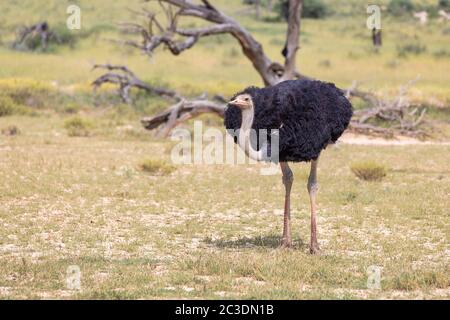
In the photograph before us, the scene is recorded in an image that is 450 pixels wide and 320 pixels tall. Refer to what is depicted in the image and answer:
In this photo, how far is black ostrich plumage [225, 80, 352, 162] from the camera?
32.2ft

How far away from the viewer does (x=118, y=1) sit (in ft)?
176

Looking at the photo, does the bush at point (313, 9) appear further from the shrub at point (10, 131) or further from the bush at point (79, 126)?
the shrub at point (10, 131)

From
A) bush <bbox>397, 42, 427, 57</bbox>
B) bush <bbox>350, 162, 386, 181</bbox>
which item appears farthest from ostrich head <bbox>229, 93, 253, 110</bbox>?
bush <bbox>397, 42, 427, 57</bbox>

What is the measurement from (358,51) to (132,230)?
31.0m

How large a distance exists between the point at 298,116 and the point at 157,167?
7.48 meters

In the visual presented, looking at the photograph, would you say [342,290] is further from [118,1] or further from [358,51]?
[118,1]

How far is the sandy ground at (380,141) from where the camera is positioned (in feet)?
Result: 75.0

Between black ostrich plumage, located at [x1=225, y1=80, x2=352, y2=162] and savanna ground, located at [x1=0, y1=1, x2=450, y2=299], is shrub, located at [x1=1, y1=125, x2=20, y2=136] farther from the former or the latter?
black ostrich plumage, located at [x1=225, y1=80, x2=352, y2=162]

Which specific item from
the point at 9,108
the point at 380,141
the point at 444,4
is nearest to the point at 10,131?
the point at 9,108

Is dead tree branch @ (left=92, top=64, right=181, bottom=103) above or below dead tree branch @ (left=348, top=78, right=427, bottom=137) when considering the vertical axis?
above

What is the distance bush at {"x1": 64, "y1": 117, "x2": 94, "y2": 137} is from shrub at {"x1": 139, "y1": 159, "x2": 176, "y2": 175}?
22.1 feet

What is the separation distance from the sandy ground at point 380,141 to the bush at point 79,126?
6.58 meters

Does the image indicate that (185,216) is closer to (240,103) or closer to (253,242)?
(253,242)
